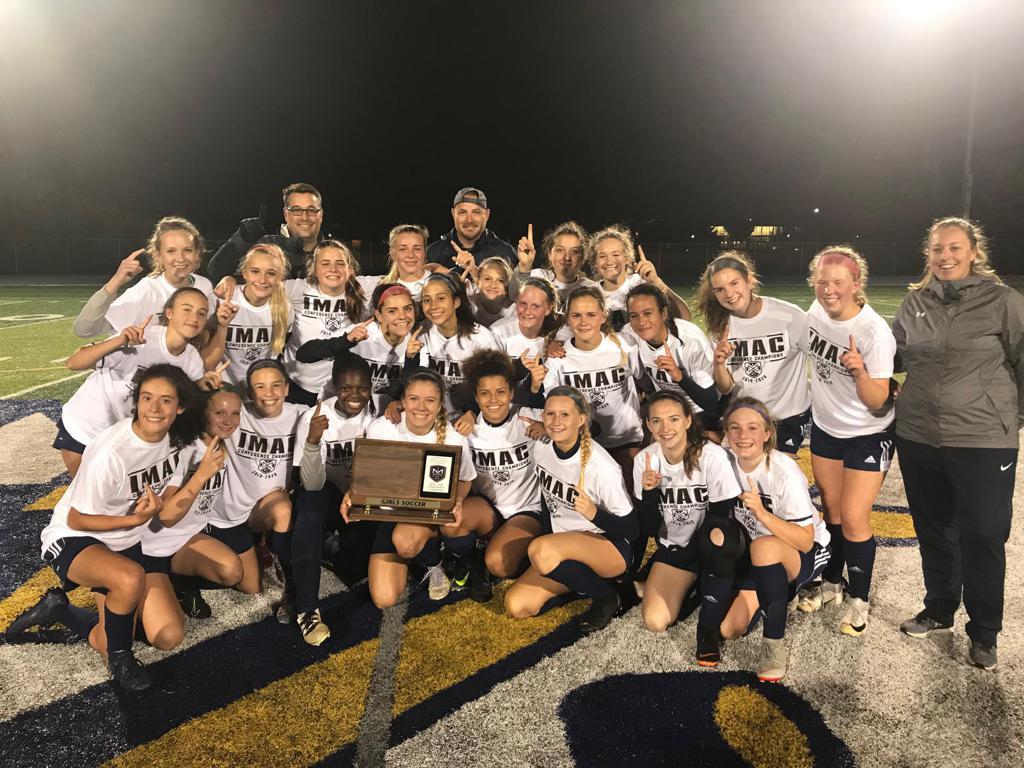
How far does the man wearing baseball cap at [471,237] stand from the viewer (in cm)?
533

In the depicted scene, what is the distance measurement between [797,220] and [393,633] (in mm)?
45292

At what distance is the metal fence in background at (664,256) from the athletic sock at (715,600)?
28.4m

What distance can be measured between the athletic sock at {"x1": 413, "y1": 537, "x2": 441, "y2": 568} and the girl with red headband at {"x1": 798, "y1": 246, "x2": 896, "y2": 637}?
1.96 metres

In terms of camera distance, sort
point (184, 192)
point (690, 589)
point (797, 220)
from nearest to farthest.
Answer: point (690, 589) → point (184, 192) → point (797, 220)

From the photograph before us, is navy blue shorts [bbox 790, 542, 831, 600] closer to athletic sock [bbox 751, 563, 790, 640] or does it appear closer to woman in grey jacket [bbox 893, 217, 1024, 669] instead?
athletic sock [bbox 751, 563, 790, 640]

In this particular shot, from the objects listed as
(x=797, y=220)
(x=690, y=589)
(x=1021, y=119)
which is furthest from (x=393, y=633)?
(x=797, y=220)

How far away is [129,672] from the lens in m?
2.85

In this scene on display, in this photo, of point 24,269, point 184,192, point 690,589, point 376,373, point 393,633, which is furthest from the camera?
point 184,192

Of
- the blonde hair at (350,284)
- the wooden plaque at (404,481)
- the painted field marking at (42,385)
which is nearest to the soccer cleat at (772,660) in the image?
the wooden plaque at (404,481)

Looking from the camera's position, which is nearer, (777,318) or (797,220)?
(777,318)

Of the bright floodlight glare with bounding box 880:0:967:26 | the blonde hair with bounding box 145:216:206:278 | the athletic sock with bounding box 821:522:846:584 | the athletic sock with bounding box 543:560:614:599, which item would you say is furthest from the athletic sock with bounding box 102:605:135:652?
the bright floodlight glare with bounding box 880:0:967:26

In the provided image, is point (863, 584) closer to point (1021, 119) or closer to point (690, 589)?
point (690, 589)

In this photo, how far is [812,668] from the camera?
2.97 m

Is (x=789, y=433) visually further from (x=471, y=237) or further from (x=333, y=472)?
(x=471, y=237)
